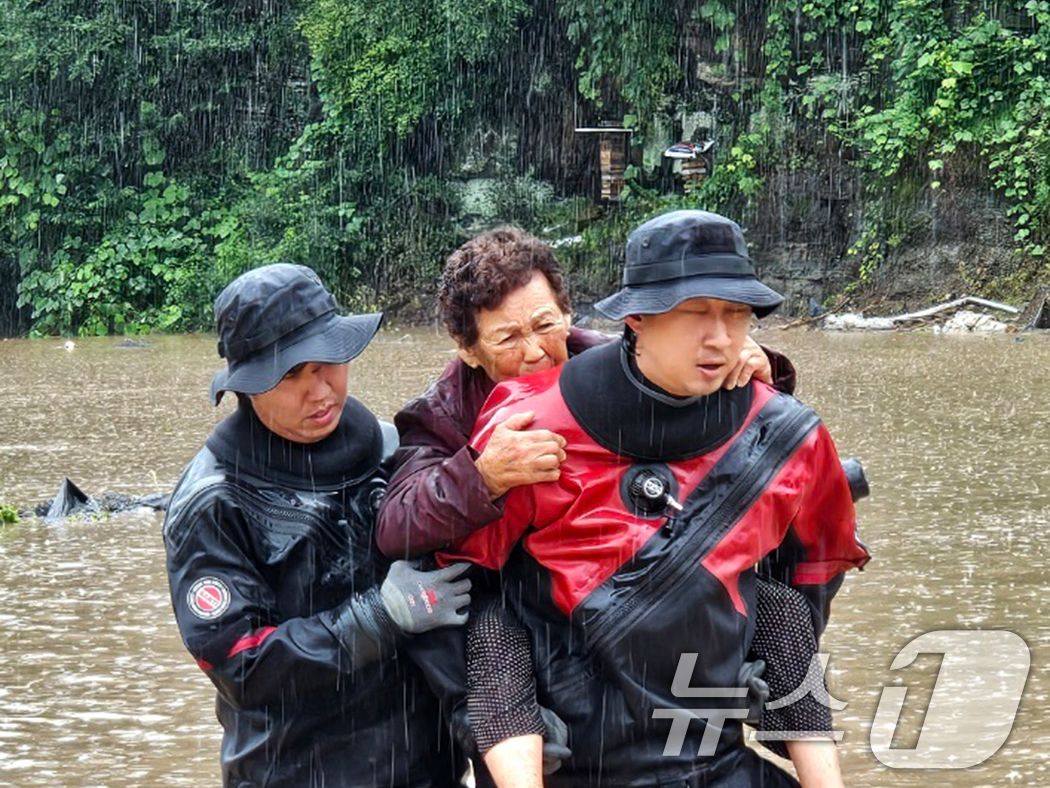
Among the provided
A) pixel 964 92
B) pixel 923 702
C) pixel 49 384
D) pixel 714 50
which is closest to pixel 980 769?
pixel 923 702

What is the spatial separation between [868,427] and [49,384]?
7.90 m

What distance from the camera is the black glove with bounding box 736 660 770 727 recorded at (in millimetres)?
2307

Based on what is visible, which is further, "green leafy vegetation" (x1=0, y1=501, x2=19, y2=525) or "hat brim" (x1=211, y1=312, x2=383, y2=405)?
"green leafy vegetation" (x1=0, y1=501, x2=19, y2=525)

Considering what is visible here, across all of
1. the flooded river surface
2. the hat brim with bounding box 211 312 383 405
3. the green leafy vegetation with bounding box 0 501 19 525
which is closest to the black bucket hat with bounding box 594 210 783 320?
the hat brim with bounding box 211 312 383 405

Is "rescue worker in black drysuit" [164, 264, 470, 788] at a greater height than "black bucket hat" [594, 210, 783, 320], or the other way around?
"black bucket hat" [594, 210, 783, 320]

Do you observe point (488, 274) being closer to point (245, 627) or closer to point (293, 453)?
point (293, 453)

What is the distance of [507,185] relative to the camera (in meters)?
21.8

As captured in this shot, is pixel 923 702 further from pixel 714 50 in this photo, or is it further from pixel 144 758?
pixel 714 50

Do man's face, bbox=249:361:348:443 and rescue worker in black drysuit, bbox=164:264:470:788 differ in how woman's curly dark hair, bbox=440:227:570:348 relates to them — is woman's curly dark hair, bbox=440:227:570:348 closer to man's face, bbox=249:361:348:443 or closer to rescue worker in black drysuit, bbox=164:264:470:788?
rescue worker in black drysuit, bbox=164:264:470:788

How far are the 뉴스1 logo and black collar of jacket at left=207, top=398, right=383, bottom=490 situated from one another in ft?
0.65

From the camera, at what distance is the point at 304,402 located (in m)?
2.46

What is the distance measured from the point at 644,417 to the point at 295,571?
628 mm

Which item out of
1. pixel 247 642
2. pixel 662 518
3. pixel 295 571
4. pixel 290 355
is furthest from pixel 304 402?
pixel 662 518

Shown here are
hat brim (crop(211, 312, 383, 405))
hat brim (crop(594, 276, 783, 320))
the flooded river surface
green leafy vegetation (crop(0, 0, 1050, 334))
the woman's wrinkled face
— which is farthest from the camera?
green leafy vegetation (crop(0, 0, 1050, 334))
